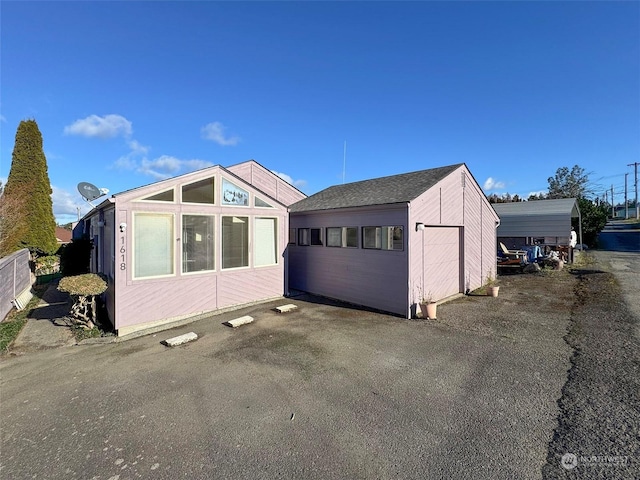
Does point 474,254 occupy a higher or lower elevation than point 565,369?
higher

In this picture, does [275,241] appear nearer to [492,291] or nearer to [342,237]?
[342,237]

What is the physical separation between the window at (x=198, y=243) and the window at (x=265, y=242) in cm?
141

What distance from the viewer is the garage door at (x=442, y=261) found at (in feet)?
28.8

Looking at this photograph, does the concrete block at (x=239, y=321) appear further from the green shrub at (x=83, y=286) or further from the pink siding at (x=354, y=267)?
the pink siding at (x=354, y=267)

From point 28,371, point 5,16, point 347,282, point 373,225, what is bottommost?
point 28,371

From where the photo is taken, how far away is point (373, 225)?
28.4ft

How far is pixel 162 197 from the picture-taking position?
7168 millimetres

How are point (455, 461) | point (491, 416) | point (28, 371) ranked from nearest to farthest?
point (455, 461), point (491, 416), point (28, 371)

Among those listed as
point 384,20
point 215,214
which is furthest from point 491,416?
point 384,20

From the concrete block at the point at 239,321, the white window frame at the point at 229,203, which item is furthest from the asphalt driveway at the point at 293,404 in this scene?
the white window frame at the point at 229,203

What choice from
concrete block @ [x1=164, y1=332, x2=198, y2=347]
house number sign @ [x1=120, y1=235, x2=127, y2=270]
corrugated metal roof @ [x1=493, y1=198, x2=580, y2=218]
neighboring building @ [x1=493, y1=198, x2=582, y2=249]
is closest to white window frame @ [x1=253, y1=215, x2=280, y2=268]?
concrete block @ [x1=164, y1=332, x2=198, y2=347]

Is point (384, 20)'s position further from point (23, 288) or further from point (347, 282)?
point (23, 288)

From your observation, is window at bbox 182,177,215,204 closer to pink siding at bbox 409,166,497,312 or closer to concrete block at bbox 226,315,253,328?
concrete block at bbox 226,315,253,328

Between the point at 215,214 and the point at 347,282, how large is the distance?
4.55 metres
